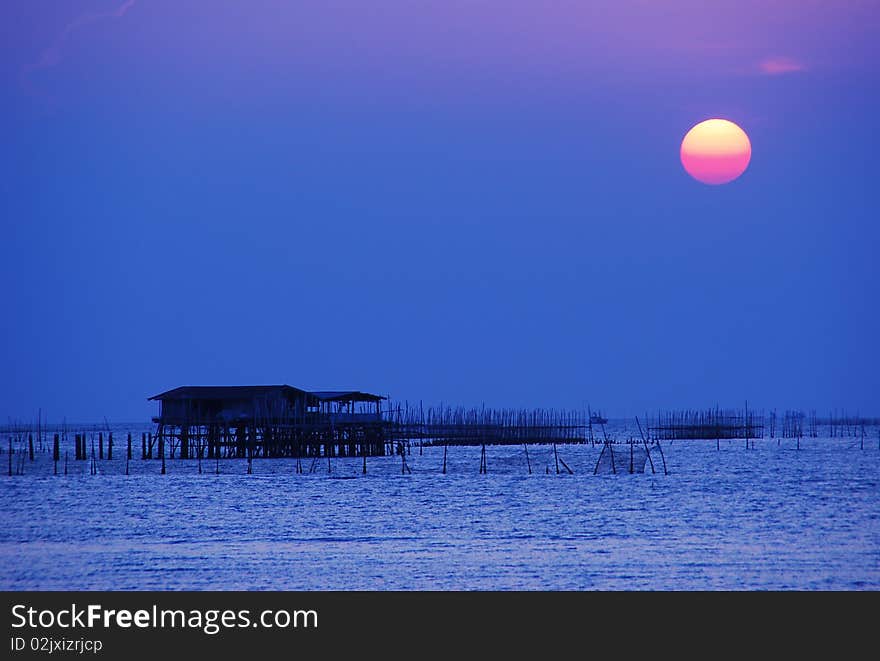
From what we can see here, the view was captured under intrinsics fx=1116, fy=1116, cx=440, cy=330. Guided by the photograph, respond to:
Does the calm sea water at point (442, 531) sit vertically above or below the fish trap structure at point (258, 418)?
below

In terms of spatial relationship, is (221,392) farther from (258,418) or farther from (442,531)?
(442,531)

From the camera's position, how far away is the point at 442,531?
25.6 meters

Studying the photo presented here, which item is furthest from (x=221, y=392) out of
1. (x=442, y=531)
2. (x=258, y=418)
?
(x=442, y=531)

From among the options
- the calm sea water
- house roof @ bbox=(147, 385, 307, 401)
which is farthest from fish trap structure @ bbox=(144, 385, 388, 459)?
the calm sea water

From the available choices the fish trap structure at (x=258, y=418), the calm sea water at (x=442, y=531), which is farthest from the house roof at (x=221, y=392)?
the calm sea water at (x=442, y=531)

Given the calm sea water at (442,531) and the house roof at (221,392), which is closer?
the calm sea water at (442,531)

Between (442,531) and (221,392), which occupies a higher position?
(221,392)

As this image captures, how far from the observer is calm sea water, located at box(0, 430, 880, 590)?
1883 centimetres

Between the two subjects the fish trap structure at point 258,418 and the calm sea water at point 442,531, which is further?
the fish trap structure at point 258,418

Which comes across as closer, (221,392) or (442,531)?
(442,531)

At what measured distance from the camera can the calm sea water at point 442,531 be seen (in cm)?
1883

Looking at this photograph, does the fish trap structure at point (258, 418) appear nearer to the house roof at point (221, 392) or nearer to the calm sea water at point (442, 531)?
the house roof at point (221, 392)
